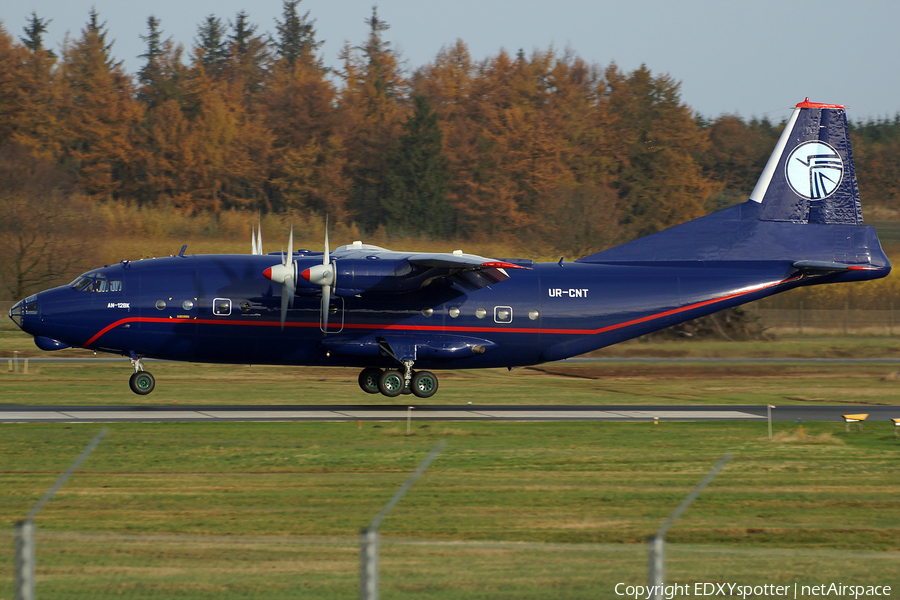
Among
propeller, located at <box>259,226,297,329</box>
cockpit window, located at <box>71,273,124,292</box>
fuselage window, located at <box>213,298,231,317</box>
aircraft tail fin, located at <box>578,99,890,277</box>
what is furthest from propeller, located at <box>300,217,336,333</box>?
aircraft tail fin, located at <box>578,99,890,277</box>

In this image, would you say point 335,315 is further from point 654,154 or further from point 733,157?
point 733,157

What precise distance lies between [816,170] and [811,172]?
0.17 m

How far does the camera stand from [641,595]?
8.23 meters

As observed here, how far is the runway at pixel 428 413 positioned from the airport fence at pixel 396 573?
1324 cm

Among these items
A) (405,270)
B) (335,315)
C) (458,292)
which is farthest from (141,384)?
(458,292)

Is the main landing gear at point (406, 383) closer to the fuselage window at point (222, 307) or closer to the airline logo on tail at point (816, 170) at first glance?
the fuselage window at point (222, 307)

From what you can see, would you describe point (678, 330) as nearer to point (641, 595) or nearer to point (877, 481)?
point (877, 481)

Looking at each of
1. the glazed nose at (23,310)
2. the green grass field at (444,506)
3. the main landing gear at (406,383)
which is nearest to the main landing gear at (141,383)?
the green grass field at (444,506)

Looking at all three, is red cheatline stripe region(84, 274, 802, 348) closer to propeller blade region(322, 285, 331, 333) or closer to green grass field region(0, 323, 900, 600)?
propeller blade region(322, 285, 331, 333)

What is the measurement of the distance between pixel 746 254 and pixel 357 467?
1696 cm

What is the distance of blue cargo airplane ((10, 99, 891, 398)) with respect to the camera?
26.1 m

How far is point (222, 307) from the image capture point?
26.3 m

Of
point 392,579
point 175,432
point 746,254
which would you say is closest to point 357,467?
point 175,432

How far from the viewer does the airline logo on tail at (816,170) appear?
30.4 m
